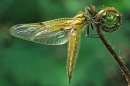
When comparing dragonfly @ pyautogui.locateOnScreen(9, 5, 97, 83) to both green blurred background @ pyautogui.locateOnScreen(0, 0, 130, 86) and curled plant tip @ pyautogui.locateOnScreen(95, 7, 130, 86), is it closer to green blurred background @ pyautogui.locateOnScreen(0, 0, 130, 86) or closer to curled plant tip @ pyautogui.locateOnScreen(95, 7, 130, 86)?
curled plant tip @ pyautogui.locateOnScreen(95, 7, 130, 86)

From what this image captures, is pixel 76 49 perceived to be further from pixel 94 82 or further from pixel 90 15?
pixel 94 82

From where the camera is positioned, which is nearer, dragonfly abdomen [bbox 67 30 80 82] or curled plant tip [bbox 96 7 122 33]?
curled plant tip [bbox 96 7 122 33]

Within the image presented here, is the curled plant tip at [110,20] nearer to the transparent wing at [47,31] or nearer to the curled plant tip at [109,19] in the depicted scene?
the curled plant tip at [109,19]

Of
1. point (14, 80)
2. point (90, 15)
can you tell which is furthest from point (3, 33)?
point (90, 15)

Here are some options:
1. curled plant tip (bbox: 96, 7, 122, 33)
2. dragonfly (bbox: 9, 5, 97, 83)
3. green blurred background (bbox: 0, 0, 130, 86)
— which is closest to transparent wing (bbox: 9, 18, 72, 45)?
dragonfly (bbox: 9, 5, 97, 83)

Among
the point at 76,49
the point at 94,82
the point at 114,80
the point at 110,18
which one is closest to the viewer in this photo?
the point at 110,18

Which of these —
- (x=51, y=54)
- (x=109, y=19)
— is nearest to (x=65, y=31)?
→ (x=109, y=19)

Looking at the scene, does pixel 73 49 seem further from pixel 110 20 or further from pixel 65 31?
pixel 110 20

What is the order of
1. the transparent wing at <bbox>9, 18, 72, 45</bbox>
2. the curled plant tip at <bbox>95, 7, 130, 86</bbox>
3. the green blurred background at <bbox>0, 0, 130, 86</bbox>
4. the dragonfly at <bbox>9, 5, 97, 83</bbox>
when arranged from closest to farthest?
the curled plant tip at <bbox>95, 7, 130, 86</bbox>, the dragonfly at <bbox>9, 5, 97, 83</bbox>, the transparent wing at <bbox>9, 18, 72, 45</bbox>, the green blurred background at <bbox>0, 0, 130, 86</bbox>
